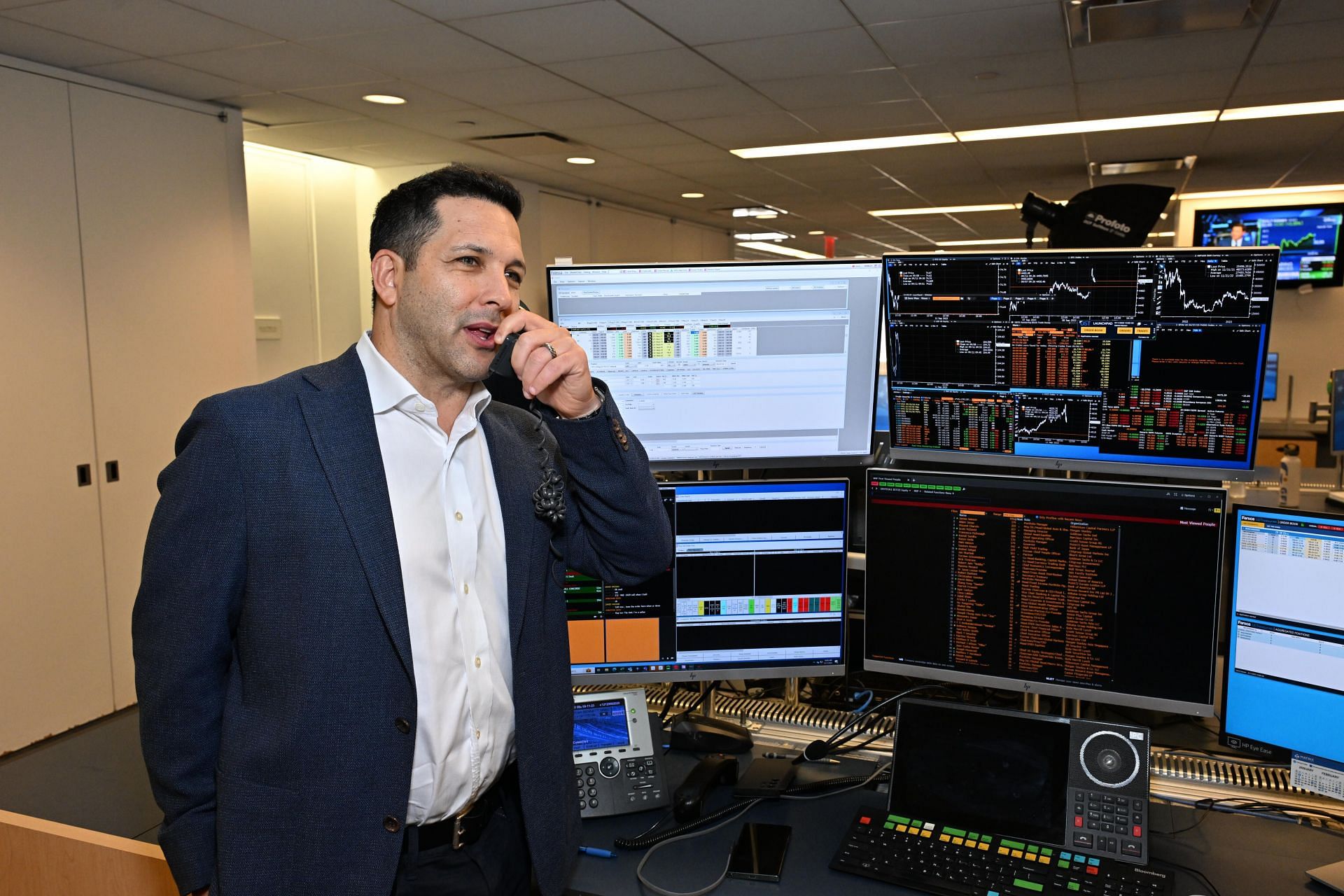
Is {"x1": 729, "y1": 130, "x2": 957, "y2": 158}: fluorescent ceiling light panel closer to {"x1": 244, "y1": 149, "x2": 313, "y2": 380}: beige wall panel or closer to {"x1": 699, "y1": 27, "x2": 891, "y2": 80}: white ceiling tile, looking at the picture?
{"x1": 699, "y1": 27, "x2": 891, "y2": 80}: white ceiling tile

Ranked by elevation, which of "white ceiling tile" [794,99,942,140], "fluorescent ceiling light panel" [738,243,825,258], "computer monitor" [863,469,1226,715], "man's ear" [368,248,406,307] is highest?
"fluorescent ceiling light panel" [738,243,825,258]

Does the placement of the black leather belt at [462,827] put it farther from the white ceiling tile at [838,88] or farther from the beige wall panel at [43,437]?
the white ceiling tile at [838,88]

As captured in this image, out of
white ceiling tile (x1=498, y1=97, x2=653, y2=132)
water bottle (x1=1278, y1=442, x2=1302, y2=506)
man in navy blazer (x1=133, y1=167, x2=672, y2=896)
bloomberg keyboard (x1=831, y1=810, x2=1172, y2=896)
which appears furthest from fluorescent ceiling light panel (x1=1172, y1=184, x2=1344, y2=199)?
man in navy blazer (x1=133, y1=167, x2=672, y2=896)

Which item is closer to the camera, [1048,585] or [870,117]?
[1048,585]

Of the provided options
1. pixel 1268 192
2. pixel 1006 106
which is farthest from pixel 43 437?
pixel 1268 192

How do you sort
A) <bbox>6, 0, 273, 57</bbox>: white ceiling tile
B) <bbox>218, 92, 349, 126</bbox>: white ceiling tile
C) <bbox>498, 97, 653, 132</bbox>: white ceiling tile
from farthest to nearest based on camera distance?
<bbox>498, 97, 653, 132</bbox>: white ceiling tile → <bbox>218, 92, 349, 126</bbox>: white ceiling tile → <bbox>6, 0, 273, 57</bbox>: white ceiling tile

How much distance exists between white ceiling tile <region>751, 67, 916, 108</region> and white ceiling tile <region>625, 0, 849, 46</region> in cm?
75

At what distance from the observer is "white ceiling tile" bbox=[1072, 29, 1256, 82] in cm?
397

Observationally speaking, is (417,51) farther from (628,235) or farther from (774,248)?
(774,248)

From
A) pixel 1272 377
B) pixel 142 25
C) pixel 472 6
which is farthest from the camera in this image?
pixel 1272 377

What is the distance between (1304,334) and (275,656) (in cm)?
926

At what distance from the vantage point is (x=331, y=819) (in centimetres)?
123

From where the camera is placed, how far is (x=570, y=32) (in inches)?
151

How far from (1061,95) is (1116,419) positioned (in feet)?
12.9
